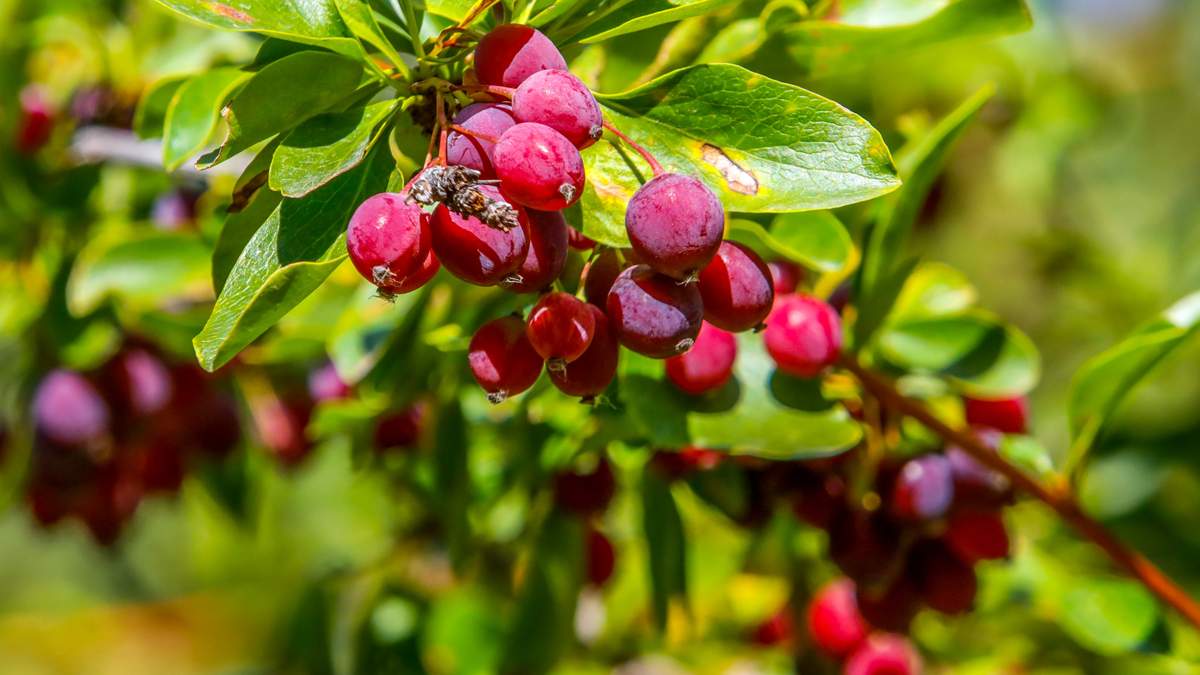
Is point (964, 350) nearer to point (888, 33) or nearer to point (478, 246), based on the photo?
point (888, 33)

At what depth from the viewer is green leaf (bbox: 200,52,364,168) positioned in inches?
28.1

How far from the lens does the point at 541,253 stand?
2.30 feet

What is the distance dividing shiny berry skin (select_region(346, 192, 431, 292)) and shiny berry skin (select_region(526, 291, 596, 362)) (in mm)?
84

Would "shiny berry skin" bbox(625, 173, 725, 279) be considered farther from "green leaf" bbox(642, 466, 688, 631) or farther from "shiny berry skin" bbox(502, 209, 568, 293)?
"green leaf" bbox(642, 466, 688, 631)

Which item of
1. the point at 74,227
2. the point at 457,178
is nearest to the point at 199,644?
→ the point at 74,227

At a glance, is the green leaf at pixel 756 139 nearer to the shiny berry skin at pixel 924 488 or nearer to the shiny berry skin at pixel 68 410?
the shiny berry skin at pixel 924 488

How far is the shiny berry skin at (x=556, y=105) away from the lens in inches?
26.7

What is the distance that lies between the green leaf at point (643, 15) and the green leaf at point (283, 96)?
0.54 ft

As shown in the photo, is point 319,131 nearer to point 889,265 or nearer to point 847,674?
point 889,265

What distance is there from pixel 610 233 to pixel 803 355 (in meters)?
0.27

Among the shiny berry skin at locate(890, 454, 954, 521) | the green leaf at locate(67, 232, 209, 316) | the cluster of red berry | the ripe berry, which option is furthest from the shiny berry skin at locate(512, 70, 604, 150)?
the green leaf at locate(67, 232, 209, 316)

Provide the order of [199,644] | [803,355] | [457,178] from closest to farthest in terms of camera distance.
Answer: [457,178] → [803,355] → [199,644]

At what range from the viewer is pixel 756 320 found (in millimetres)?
744

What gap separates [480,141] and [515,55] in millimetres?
56
